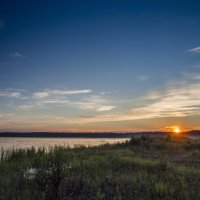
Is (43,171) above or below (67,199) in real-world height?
above

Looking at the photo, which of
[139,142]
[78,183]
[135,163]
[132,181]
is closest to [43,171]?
[78,183]

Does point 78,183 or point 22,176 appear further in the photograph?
point 22,176

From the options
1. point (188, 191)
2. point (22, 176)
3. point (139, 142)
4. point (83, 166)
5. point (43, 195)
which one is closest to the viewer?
point (43, 195)

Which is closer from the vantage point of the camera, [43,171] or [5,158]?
[43,171]

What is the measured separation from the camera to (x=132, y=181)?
9.06 m

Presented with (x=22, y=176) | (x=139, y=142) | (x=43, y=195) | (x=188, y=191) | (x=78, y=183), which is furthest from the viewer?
(x=139, y=142)

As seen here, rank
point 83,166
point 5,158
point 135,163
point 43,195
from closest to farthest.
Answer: point 43,195 < point 83,166 < point 135,163 < point 5,158

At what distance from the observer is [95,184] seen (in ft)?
28.3

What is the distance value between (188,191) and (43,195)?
13.4ft

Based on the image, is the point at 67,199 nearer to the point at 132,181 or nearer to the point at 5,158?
the point at 132,181

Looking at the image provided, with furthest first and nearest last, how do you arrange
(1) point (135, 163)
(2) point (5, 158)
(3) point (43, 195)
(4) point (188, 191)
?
1. (2) point (5, 158)
2. (1) point (135, 163)
3. (4) point (188, 191)
4. (3) point (43, 195)

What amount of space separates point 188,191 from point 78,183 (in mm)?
3231

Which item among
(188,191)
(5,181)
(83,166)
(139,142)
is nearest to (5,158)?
(83,166)

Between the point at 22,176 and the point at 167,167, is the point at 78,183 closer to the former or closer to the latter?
the point at 22,176
